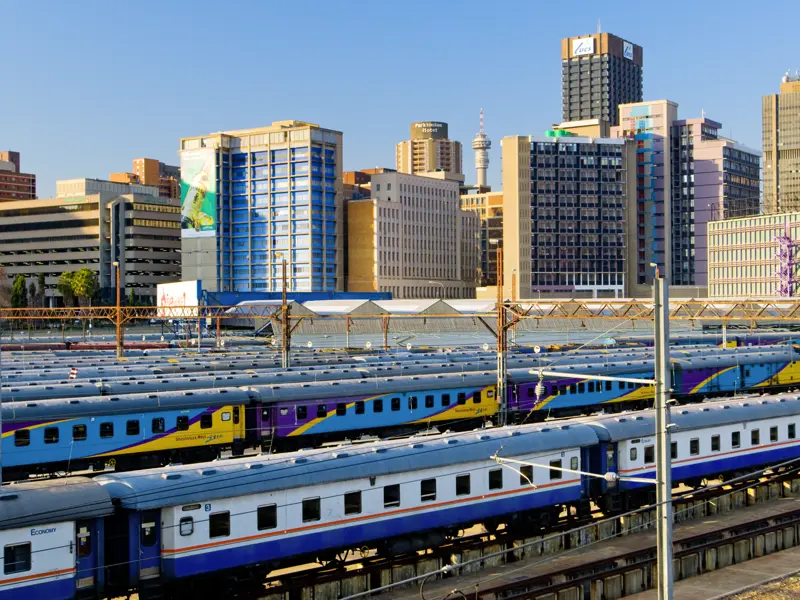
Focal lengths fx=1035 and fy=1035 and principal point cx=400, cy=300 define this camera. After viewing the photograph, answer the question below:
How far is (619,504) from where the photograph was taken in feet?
115

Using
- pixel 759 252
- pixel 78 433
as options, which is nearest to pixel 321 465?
pixel 78 433

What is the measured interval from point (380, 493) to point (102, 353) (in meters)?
62.0

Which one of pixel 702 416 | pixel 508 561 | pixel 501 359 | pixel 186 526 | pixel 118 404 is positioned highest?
pixel 501 359

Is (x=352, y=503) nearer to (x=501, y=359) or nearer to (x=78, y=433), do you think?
(x=78, y=433)

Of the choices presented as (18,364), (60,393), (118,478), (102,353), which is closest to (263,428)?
(60,393)

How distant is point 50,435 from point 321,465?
16080 millimetres

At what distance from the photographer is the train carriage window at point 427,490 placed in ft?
94.6

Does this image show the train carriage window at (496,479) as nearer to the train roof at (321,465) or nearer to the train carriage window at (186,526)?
the train roof at (321,465)

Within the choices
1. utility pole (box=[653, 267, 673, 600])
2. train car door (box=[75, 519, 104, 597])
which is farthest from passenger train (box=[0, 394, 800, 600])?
utility pole (box=[653, 267, 673, 600])

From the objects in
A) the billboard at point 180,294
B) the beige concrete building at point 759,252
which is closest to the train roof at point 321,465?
the billboard at point 180,294

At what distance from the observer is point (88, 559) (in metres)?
22.5

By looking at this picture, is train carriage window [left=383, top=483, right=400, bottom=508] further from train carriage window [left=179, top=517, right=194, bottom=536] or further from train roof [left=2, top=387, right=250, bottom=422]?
train roof [left=2, top=387, right=250, bottom=422]

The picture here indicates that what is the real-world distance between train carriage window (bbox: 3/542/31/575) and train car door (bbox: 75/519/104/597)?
1057 millimetres

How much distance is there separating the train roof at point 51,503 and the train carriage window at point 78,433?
1598 cm
